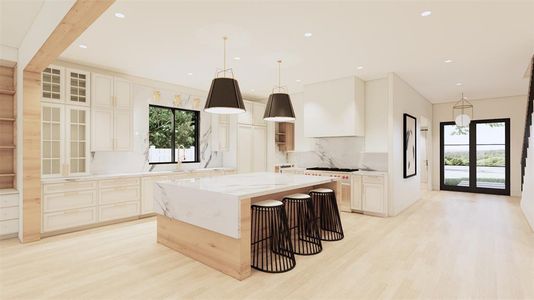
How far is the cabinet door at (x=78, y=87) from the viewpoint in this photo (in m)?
4.47

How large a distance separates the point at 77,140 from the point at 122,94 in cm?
107

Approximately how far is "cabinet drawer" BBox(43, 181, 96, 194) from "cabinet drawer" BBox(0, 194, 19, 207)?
0.36 meters

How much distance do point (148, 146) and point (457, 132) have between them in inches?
334

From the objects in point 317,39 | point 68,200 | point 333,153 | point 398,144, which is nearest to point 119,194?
point 68,200

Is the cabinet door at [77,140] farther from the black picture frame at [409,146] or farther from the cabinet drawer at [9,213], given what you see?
the black picture frame at [409,146]

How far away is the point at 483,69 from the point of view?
5070mm

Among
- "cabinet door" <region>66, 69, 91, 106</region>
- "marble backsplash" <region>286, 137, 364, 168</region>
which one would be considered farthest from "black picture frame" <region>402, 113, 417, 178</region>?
"cabinet door" <region>66, 69, 91, 106</region>

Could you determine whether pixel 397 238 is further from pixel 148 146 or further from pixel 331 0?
pixel 148 146

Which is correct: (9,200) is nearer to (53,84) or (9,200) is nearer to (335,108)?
(53,84)

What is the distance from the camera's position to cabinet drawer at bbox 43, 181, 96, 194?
4.11 m

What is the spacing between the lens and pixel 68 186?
4289 mm

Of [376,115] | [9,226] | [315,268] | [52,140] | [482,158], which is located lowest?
[315,268]

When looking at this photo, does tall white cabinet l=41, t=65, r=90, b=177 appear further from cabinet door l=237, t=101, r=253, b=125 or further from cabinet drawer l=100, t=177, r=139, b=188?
cabinet door l=237, t=101, r=253, b=125

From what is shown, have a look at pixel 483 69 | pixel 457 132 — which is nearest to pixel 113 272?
pixel 483 69
